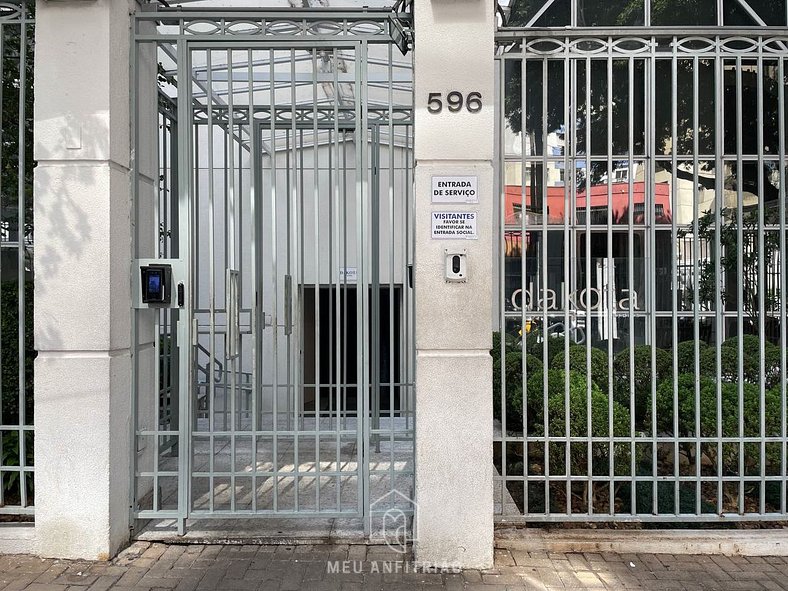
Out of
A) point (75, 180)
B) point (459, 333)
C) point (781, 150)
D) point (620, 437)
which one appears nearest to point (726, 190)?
point (781, 150)

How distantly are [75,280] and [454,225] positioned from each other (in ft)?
8.34

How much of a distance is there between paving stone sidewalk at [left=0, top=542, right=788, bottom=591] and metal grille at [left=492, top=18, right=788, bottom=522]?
0.35 m

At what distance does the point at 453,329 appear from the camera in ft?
13.7

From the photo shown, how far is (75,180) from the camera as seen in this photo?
4.28 meters

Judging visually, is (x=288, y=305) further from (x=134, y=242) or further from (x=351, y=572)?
(x=351, y=572)

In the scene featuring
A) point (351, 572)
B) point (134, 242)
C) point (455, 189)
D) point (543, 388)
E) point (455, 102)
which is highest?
point (455, 102)

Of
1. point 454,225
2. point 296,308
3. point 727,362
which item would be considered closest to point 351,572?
point 296,308

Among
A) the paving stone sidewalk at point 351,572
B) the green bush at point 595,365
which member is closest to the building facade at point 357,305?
the paving stone sidewalk at point 351,572

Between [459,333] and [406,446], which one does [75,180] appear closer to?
[459,333]

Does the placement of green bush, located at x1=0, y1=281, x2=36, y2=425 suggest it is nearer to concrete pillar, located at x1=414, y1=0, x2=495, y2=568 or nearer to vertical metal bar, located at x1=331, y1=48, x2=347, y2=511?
vertical metal bar, located at x1=331, y1=48, x2=347, y2=511

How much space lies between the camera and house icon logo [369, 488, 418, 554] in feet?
14.6

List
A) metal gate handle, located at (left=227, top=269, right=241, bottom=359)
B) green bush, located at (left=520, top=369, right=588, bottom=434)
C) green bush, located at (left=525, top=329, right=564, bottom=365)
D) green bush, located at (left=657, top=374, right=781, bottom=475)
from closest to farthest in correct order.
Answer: metal gate handle, located at (left=227, top=269, right=241, bottom=359), green bush, located at (left=657, top=374, right=781, bottom=475), green bush, located at (left=520, top=369, right=588, bottom=434), green bush, located at (left=525, top=329, right=564, bottom=365)

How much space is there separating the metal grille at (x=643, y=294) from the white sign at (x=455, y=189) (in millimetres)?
426

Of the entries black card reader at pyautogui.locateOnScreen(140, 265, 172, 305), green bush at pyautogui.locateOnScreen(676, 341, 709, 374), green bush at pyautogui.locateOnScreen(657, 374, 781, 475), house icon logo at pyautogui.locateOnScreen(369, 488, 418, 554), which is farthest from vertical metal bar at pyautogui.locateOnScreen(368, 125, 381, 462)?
green bush at pyautogui.locateOnScreen(676, 341, 709, 374)
